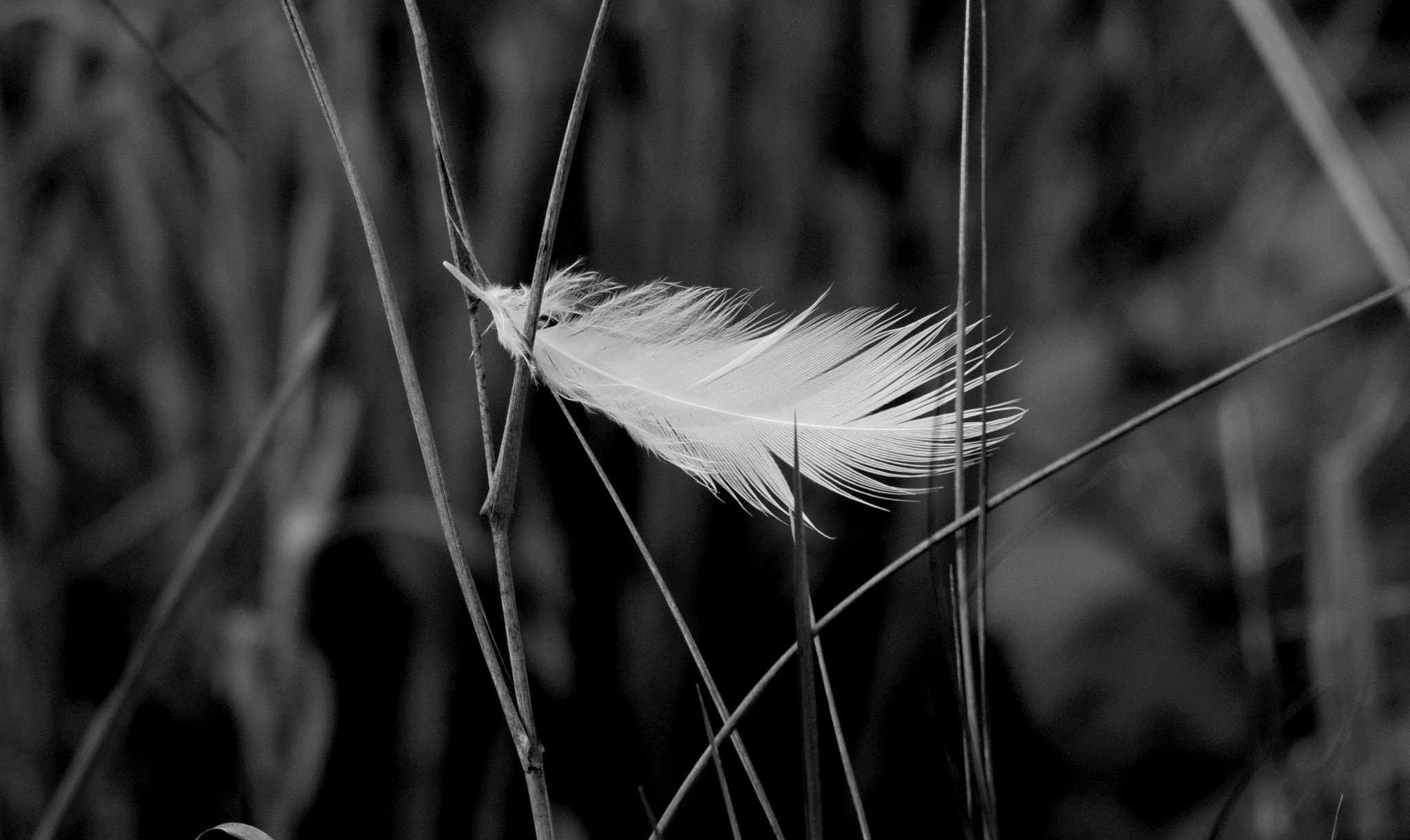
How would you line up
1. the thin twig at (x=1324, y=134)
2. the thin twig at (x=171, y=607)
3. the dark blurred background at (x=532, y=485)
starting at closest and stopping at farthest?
the thin twig at (x=171, y=607) → the thin twig at (x=1324, y=134) → the dark blurred background at (x=532, y=485)

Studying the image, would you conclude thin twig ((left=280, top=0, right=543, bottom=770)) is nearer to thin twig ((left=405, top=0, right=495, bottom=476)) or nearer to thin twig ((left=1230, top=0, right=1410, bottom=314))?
thin twig ((left=405, top=0, right=495, bottom=476))

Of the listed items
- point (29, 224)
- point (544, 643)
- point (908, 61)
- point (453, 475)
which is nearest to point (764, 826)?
point (544, 643)

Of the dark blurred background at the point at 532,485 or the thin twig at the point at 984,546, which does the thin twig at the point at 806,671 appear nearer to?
the thin twig at the point at 984,546

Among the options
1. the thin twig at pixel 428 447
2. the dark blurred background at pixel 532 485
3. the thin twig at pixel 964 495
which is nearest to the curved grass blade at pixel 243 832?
the thin twig at pixel 428 447

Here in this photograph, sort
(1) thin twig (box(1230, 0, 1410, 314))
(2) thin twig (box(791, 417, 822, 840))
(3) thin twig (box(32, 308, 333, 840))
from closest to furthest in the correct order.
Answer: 1. (2) thin twig (box(791, 417, 822, 840))
2. (3) thin twig (box(32, 308, 333, 840))
3. (1) thin twig (box(1230, 0, 1410, 314))

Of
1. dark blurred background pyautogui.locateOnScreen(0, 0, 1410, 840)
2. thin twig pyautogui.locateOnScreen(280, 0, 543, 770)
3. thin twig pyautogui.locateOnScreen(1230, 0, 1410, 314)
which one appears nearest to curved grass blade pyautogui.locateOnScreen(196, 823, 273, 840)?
thin twig pyautogui.locateOnScreen(280, 0, 543, 770)

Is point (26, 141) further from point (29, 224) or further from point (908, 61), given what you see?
point (908, 61)

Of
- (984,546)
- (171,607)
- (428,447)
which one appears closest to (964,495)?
(984,546)
